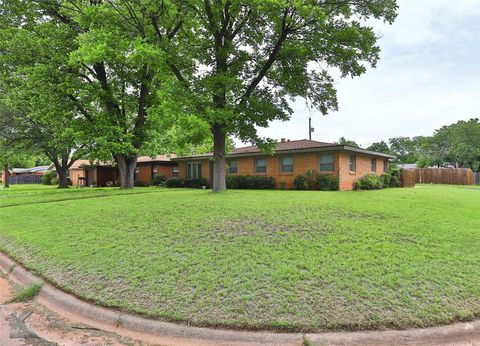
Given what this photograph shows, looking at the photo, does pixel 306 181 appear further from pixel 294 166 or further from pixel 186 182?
pixel 186 182

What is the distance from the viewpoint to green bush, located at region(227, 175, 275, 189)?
21.8 m

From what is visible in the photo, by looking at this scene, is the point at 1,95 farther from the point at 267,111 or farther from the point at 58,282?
the point at 58,282

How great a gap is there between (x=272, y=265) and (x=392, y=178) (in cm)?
2199

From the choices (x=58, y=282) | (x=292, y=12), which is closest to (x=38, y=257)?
(x=58, y=282)

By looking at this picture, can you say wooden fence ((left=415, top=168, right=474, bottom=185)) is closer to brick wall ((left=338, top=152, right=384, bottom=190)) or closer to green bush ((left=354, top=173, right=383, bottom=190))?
brick wall ((left=338, top=152, right=384, bottom=190))

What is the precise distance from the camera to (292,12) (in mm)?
13141

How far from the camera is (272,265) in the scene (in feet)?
16.1

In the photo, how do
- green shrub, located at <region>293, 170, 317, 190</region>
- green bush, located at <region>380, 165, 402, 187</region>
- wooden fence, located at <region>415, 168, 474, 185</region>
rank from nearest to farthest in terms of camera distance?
green shrub, located at <region>293, 170, 317, 190</region>
green bush, located at <region>380, 165, 402, 187</region>
wooden fence, located at <region>415, 168, 474, 185</region>

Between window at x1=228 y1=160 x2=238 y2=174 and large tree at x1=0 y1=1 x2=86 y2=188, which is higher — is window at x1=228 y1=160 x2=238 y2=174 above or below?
below

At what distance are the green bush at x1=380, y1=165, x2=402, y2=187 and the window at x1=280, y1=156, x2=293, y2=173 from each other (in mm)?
6509

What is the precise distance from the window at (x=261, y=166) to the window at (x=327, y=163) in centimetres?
414

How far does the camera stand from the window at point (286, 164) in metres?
21.3

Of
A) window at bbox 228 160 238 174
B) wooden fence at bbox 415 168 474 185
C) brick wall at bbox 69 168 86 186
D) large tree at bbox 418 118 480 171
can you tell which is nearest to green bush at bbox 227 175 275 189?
window at bbox 228 160 238 174

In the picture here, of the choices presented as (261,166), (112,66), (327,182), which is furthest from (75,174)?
(327,182)
